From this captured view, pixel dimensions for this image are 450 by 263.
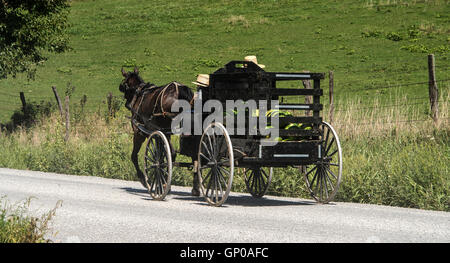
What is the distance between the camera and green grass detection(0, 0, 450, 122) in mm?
36812

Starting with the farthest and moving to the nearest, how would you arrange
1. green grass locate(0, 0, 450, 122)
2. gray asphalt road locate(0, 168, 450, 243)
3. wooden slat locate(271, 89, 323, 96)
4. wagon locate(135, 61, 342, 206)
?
green grass locate(0, 0, 450, 122)
wooden slat locate(271, 89, 323, 96)
wagon locate(135, 61, 342, 206)
gray asphalt road locate(0, 168, 450, 243)

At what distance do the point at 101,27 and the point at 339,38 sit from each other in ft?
66.9

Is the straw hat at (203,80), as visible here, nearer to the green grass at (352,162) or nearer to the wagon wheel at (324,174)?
the wagon wheel at (324,174)

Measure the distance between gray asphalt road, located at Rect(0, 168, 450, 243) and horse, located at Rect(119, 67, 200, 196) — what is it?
4.15ft

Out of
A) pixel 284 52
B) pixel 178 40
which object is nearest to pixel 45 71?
pixel 178 40

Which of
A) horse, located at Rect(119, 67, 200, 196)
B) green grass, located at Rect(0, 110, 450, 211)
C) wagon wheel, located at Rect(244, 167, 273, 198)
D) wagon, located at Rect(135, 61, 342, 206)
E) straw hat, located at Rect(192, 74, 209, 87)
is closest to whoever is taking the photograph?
wagon, located at Rect(135, 61, 342, 206)

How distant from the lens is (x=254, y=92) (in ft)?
34.1

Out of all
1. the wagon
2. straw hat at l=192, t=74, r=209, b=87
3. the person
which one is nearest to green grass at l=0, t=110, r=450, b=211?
the wagon

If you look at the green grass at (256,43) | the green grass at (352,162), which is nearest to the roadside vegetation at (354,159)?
the green grass at (352,162)

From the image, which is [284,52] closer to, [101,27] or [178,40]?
[178,40]

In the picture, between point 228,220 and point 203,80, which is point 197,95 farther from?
point 228,220

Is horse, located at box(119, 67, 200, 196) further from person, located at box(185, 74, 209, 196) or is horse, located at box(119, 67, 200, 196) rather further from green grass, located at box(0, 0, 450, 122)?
green grass, located at box(0, 0, 450, 122)

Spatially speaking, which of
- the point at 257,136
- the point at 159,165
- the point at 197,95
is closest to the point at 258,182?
the point at 159,165
